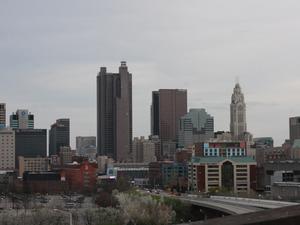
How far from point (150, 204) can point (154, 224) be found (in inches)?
209

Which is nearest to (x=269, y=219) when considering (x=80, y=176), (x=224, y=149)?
(x=224, y=149)

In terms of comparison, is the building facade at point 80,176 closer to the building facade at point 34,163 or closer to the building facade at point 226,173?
the building facade at point 226,173

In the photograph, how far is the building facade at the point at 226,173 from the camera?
10112cm

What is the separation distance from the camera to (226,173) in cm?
10112

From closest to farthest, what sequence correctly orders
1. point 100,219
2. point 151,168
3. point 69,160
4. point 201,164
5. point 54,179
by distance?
point 100,219, point 201,164, point 54,179, point 151,168, point 69,160

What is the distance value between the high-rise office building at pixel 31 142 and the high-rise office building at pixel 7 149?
5724 millimetres

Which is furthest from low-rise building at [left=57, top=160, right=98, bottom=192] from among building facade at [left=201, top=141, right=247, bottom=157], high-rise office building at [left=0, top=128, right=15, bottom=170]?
high-rise office building at [left=0, top=128, right=15, bottom=170]

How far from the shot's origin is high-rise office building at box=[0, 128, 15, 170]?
177625mm

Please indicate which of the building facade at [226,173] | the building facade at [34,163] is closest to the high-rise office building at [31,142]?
the building facade at [34,163]

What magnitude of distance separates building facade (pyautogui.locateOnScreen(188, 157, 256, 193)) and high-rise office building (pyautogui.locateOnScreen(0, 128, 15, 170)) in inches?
3401

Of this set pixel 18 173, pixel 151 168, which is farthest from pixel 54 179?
pixel 18 173

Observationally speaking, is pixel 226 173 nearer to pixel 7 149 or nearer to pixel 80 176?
pixel 80 176

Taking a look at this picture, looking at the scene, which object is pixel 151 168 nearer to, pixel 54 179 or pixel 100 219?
pixel 54 179

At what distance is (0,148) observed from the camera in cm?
18212
